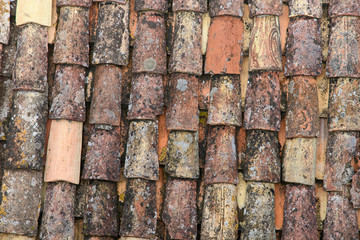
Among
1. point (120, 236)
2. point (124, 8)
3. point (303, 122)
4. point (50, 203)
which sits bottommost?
point (120, 236)

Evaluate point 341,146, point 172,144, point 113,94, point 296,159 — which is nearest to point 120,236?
point 172,144

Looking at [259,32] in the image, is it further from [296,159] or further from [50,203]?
[50,203]

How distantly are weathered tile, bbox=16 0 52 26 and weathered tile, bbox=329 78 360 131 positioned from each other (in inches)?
93.3

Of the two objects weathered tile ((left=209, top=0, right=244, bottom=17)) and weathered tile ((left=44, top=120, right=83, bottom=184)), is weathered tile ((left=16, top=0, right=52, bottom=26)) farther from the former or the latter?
weathered tile ((left=209, top=0, right=244, bottom=17))

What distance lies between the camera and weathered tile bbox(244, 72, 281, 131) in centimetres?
358

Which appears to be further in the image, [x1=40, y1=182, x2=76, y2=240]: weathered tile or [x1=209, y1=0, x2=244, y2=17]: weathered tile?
[x1=209, y1=0, x2=244, y2=17]: weathered tile

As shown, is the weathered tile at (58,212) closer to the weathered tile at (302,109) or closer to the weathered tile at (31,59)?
the weathered tile at (31,59)

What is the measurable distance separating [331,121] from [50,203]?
89.1 inches

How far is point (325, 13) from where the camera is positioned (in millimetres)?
3752

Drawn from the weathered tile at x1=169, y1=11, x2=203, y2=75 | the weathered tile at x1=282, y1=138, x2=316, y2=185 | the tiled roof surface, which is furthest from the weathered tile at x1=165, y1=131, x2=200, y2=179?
the weathered tile at x1=282, y1=138, x2=316, y2=185

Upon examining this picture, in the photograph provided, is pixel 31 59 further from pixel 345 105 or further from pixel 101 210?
pixel 345 105

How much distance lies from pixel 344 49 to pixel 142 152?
177cm

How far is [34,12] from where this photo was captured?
148 inches

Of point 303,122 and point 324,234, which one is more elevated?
point 303,122
